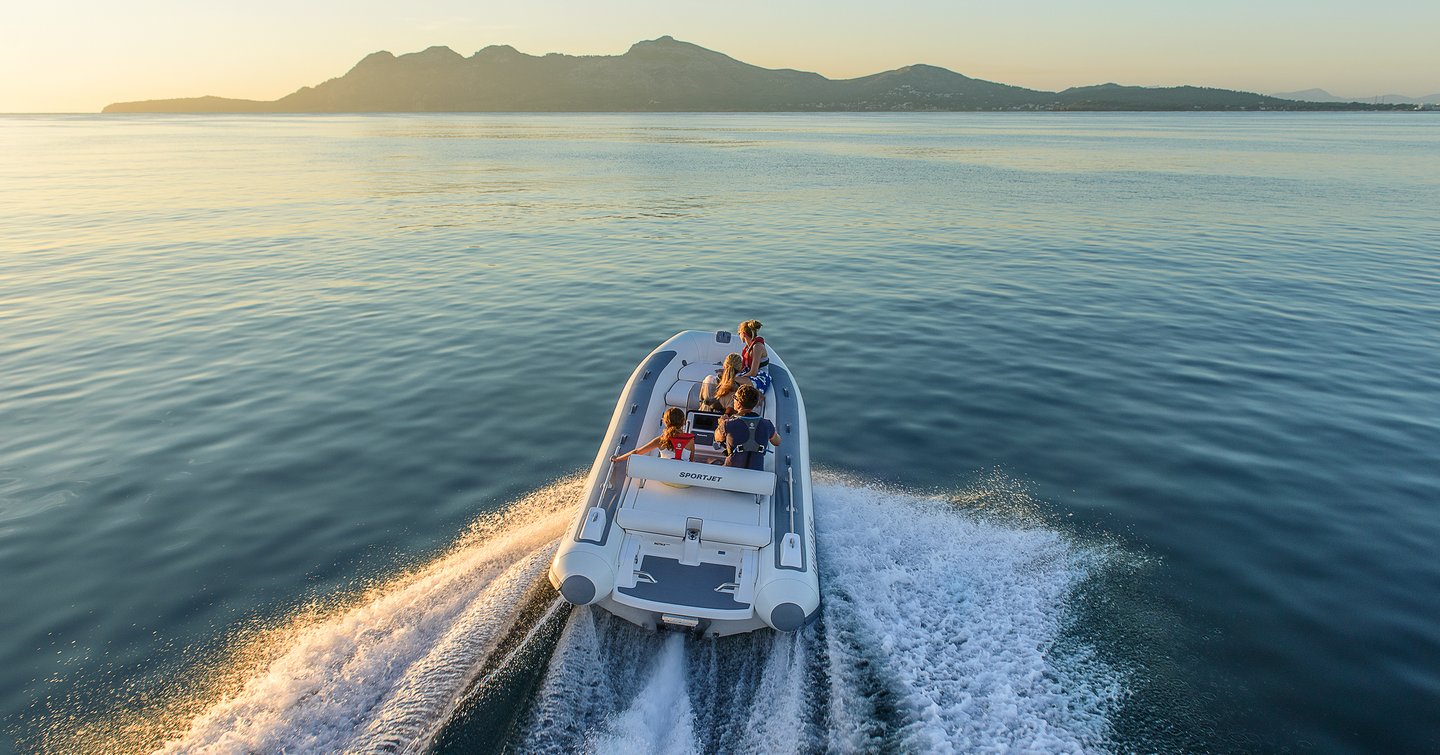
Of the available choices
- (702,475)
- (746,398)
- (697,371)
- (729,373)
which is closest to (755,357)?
(697,371)

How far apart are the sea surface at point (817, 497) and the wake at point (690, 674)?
0.11 ft

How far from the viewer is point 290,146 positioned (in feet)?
249

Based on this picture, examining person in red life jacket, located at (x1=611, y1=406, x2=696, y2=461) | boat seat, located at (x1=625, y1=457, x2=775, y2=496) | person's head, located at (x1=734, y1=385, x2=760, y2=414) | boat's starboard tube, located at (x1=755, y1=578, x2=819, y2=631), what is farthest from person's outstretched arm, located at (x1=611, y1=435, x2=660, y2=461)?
boat's starboard tube, located at (x1=755, y1=578, x2=819, y2=631)

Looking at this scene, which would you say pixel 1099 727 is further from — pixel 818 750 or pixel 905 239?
pixel 905 239

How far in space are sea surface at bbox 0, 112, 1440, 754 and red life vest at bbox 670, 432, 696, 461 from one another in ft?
5.57

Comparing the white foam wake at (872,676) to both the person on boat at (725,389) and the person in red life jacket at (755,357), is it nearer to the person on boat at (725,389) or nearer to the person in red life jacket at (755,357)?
the person on boat at (725,389)

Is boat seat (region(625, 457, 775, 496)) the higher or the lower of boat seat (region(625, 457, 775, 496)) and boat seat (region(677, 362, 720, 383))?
the lower

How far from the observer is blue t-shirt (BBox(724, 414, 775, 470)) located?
792cm

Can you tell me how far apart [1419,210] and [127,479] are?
42.3 metres

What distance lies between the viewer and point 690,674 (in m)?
6.15

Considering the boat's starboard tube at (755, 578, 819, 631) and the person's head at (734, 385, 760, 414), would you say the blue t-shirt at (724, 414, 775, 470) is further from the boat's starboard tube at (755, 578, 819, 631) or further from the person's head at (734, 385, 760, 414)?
the boat's starboard tube at (755, 578, 819, 631)

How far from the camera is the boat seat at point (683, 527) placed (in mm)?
7020

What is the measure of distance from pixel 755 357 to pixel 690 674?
16.1 feet

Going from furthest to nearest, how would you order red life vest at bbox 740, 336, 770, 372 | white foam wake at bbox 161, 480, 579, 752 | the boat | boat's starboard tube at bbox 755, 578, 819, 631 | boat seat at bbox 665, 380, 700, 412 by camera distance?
red life vest at bbox 740, 336, 770, 372 < boat seat at bbox 665, 380, 700, 412 < the boat < boat's starboard tube at bbox 755, 578, 819, 631 < white foam wake at bbox 161, 480, 579, 752
